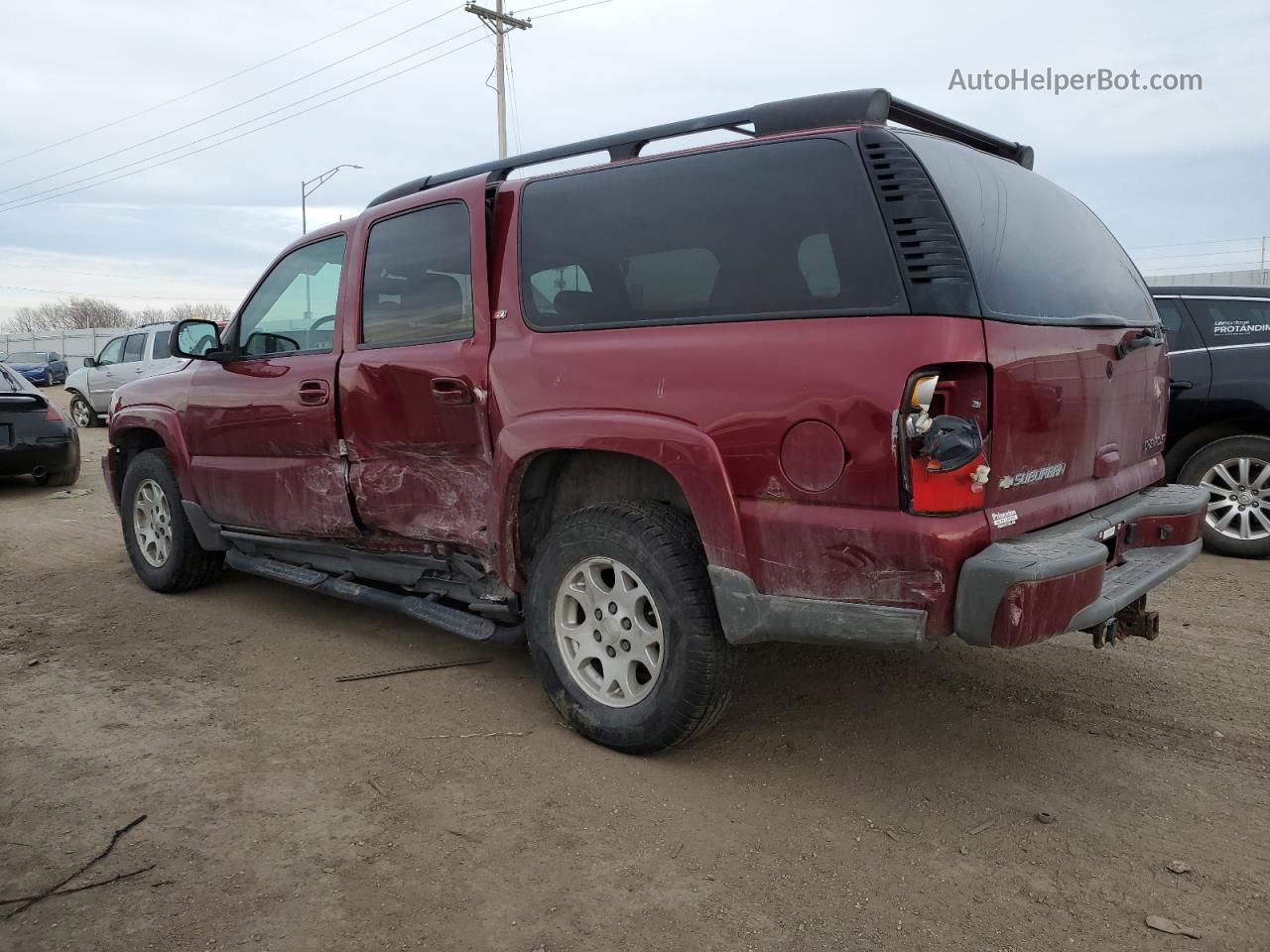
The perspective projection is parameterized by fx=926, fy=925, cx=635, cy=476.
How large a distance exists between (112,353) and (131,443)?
12.9m

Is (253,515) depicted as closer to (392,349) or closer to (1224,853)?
(392,349)

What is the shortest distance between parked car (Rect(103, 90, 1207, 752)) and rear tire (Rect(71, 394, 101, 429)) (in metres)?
15.9

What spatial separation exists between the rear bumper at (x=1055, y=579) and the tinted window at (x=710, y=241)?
0.78 meters

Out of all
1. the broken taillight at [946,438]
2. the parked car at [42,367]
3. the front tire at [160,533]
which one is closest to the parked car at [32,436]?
the front tire at [160,533]

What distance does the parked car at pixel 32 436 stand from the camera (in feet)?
31.4

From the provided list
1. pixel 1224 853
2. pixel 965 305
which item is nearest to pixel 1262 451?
pixel 1224 853

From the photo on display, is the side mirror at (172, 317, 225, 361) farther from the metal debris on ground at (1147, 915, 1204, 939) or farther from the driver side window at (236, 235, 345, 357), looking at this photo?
the metal debris on ground at (1147, 915, 1204, 939)

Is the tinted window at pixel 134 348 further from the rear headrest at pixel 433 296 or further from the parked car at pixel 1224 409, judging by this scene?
the parked car at pixel 1224 409

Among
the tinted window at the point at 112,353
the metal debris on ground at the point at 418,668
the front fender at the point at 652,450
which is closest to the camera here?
the front fender at the point at 652,450

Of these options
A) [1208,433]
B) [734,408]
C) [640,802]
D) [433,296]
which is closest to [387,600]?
[433,296]

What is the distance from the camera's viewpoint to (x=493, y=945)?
2.28 m

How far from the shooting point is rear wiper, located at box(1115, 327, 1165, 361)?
3.19m

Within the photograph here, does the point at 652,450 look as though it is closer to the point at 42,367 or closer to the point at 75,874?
the point at 75,874

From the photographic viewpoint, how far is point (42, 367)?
38.3m
